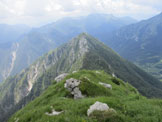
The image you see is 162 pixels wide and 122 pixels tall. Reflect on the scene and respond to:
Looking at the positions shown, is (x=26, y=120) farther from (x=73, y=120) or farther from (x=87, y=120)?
(x=87, y=120)

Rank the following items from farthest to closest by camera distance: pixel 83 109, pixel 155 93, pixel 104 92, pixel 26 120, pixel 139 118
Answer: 1. pixel 155 93
2. pixel 104 92
3. pixel 26 120
4. pixel 83 109
5. pixel 139 118

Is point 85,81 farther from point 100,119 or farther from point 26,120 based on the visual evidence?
point 100,119

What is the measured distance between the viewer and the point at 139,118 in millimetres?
9594

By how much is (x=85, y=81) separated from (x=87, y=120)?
12628mm

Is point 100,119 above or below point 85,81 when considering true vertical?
below

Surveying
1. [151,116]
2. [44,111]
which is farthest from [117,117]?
[44,111]

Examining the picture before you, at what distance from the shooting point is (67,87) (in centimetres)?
2256

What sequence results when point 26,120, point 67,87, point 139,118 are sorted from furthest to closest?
1. point 67,87
2. point 26,120
3. point 139,118

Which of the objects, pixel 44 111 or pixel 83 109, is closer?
pixel 83 109

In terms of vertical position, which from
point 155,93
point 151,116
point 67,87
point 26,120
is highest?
point 67,87

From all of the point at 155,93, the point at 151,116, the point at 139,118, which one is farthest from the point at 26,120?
the point at 155,93

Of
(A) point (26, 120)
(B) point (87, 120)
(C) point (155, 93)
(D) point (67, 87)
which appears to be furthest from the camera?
(C) point (155, 93)

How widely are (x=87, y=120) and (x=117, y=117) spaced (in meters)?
2.00

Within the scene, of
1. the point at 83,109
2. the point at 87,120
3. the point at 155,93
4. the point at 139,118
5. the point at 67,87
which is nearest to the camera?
the point at 87,120
